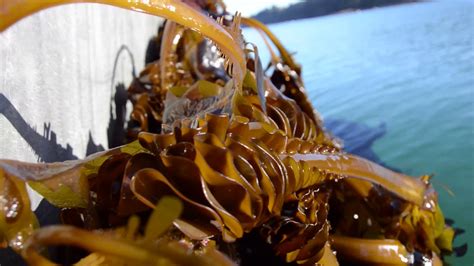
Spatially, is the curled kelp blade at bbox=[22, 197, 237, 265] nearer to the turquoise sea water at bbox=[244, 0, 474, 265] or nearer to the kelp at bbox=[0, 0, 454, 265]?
the kelp at bbox=[0, 0, 454, 265]

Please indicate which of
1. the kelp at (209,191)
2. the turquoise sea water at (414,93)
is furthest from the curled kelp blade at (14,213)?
the turquoise sea water at (414,93)

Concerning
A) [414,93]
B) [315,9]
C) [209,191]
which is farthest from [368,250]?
[315,9]

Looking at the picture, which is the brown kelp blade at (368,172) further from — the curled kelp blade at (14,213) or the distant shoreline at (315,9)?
the distant shoreline at (315,9)

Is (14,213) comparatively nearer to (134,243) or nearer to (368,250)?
(134,243)

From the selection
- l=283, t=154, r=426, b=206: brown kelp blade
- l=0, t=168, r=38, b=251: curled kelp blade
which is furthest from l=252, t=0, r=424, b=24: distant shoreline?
l=0, t=168, r=38, b=251: curled kelp blade

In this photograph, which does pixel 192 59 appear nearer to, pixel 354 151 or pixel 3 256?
pixel 354 151

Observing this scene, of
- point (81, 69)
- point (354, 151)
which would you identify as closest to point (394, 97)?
point (354, 151)
